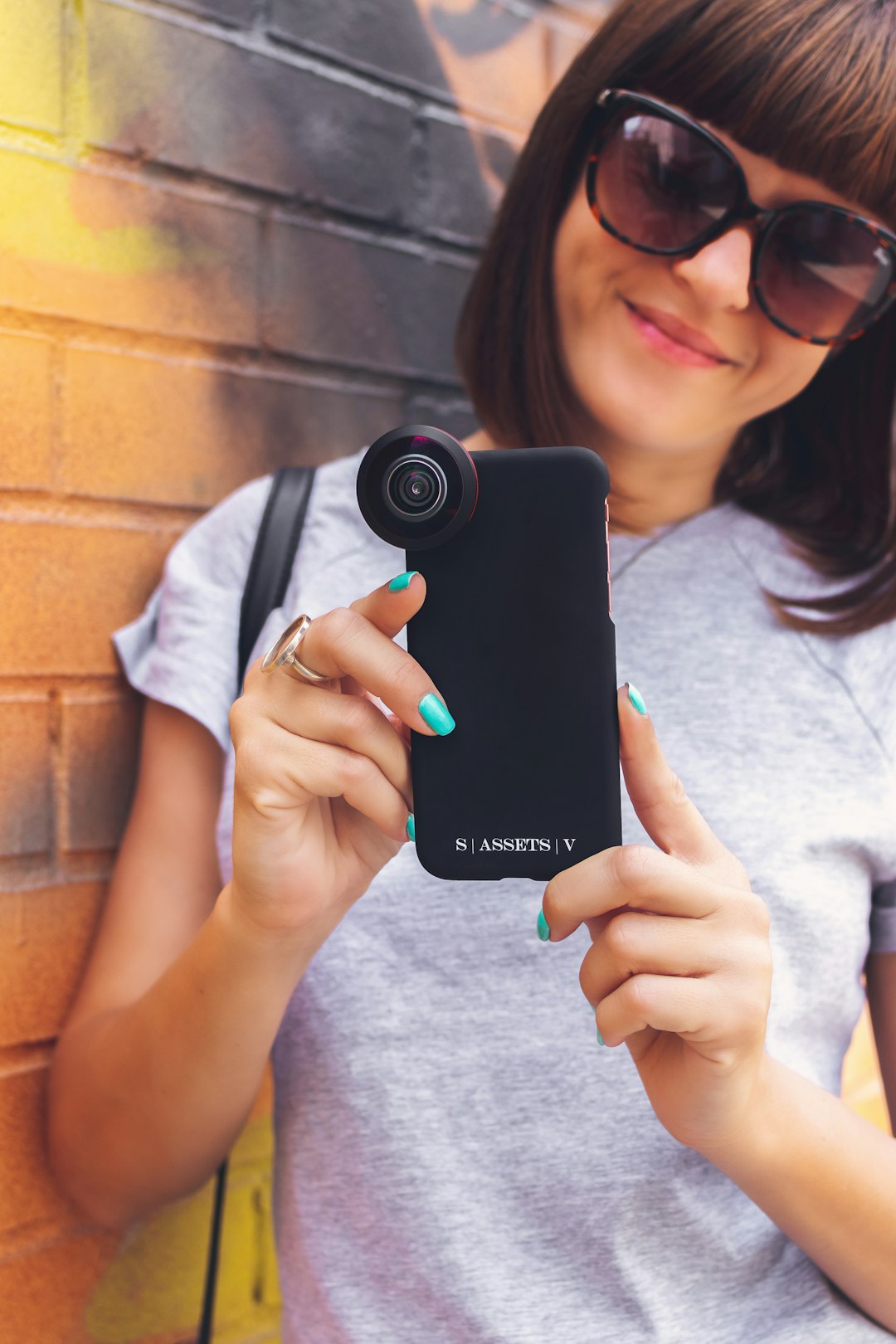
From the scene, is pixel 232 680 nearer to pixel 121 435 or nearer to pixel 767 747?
pixel 121 435

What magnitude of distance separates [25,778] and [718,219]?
2.89 ft

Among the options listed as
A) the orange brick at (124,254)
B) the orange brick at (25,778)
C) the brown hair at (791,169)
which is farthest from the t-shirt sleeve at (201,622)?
the brown hair at (791,169)

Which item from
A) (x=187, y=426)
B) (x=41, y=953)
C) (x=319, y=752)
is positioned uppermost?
(x=187, y=426)

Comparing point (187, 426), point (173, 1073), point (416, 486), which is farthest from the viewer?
point (187, 426)

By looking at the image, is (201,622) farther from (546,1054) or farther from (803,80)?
(803,80)

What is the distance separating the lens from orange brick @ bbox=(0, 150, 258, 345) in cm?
106

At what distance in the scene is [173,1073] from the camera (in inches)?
38.4

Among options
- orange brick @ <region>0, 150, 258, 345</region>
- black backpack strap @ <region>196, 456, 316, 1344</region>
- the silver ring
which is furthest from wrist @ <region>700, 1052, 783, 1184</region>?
orange brick @ <region>0, 150, 258, 345</region>

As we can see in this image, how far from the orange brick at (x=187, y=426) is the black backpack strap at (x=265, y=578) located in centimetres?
12

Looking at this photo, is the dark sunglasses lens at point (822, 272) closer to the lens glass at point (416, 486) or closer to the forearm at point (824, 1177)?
the lens glass at point (416, 486)

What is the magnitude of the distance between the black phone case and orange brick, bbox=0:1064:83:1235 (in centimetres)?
60

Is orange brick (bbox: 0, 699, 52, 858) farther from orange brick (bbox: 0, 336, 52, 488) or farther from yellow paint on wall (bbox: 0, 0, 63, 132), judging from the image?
yellow paint on wall (bbox: 0, 0, 63, 132)

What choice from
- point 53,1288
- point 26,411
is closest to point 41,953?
point 53,1288

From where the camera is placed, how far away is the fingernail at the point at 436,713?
0.74 m
